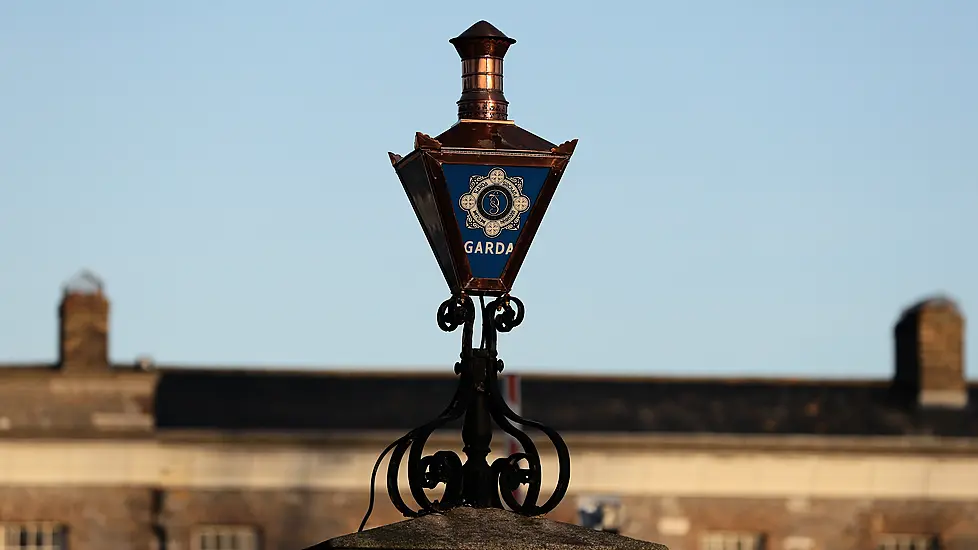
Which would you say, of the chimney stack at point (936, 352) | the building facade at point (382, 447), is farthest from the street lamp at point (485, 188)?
the chimney stack at point (936, 352)

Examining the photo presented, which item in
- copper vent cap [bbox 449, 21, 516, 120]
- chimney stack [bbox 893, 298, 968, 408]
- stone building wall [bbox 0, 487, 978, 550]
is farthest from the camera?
chimney stack [bbox 893, 298, 968, 408]

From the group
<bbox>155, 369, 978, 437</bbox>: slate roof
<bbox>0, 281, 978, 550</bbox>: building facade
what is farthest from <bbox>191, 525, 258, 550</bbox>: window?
<bbox>155, 369, 978, 437</bbox>: slate roof

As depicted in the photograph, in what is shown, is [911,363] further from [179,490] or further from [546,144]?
[546,144]

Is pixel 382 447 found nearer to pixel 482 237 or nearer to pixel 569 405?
pixel 569 405

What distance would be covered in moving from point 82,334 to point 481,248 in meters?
39.1

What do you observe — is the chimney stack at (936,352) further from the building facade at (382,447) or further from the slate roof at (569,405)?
the slate roof at (569,405)

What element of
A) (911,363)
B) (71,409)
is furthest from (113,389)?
(911,363)

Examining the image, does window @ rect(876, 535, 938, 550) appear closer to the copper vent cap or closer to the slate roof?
the slate roof

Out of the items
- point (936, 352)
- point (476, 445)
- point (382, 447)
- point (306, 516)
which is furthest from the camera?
point (936, 352)

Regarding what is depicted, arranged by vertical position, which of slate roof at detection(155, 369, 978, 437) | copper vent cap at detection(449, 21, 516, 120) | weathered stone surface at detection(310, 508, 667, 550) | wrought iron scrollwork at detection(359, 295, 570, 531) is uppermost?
slate roof at detection(155, 369, 978, 437)

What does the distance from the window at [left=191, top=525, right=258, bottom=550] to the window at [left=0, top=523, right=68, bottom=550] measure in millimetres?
2307

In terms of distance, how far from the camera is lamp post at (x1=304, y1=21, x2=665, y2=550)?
32.3ft

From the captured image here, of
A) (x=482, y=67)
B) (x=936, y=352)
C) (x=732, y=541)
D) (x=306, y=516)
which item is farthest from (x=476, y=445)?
(x=936, y=352)

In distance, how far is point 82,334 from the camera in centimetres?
4847
